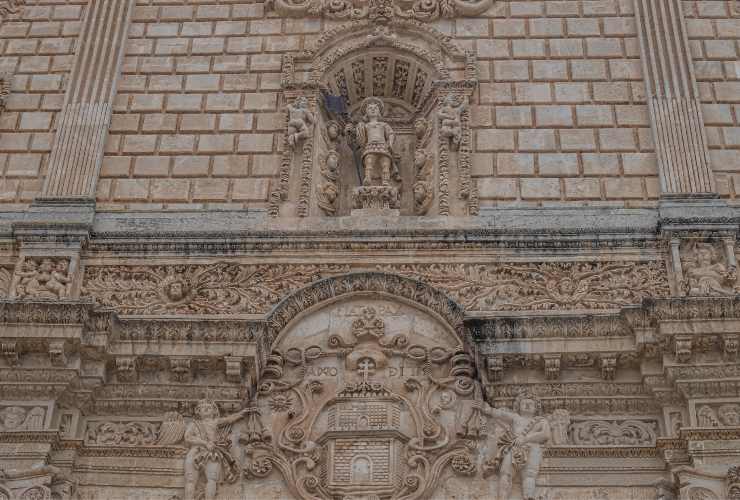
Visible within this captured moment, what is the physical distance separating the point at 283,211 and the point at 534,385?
3.42m

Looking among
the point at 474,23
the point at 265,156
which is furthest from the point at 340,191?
the point at 474,23

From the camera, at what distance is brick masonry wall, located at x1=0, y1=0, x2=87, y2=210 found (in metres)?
13.0

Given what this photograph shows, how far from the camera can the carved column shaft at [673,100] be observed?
12.4 meters

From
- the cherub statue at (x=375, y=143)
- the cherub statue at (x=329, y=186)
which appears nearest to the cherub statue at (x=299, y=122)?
the cherub statue at (x=329, y=186)

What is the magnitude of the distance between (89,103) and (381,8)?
369 cm

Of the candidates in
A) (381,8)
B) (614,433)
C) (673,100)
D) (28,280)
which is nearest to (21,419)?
(28,280)

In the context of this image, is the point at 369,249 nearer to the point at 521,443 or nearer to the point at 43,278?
the point at 521,443

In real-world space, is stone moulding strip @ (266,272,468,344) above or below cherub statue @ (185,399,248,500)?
above

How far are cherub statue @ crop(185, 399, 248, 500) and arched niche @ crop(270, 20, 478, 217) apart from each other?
2.64 meters

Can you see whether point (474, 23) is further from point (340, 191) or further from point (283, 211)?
point (283, 211)

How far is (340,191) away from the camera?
1333 centimetres

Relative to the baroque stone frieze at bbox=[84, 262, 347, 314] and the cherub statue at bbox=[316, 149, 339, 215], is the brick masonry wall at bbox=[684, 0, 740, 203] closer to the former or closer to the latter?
the cherub statue at bbox=[316, 149, 339, 215]

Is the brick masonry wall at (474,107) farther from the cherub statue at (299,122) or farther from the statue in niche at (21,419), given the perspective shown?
the statue in niche at (21,419)

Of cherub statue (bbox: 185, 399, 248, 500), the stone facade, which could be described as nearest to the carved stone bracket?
the stone facade
